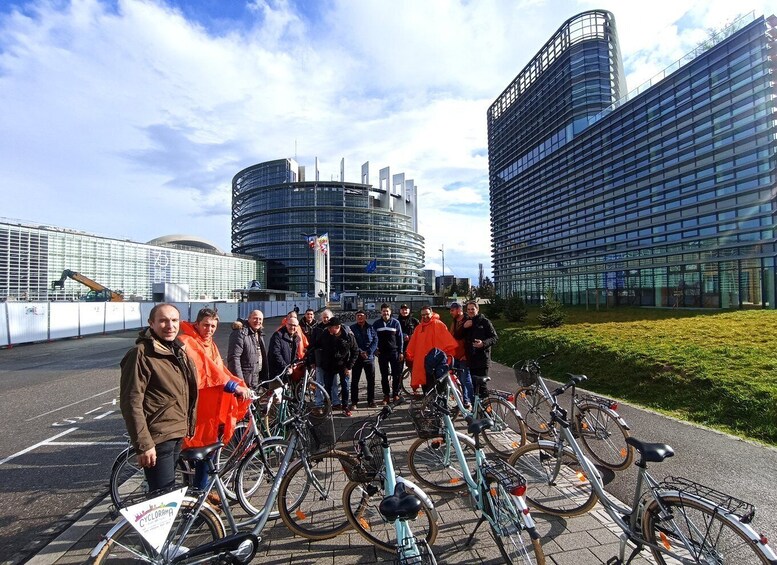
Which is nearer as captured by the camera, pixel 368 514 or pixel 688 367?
pixel 368 514

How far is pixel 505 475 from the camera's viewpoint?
2.75 metres

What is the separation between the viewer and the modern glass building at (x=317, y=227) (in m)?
104

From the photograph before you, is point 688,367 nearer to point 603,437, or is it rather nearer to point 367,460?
point 603,437

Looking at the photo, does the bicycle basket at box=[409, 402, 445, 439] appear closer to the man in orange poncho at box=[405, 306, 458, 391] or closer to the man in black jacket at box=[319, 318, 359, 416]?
the man in orange poncho at box=[405, 306, 458, 391]

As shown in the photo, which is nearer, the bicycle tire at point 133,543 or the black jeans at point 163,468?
the bicycle tire at point 133,543

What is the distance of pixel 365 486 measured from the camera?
9.96 ft

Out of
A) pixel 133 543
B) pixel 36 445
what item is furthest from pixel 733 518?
pixel 36 445

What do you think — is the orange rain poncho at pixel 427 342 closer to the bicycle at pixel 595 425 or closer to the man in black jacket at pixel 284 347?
the bicycle at pixel 595 425

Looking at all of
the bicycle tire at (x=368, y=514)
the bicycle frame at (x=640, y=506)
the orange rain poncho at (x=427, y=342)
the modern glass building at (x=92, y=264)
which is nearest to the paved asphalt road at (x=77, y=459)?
the bicycle frame at (x=640, y=506)

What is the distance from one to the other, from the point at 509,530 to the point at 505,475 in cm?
35

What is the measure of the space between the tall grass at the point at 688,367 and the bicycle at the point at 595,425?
7.92 feet

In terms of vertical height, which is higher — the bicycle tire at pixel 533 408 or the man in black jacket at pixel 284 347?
the man in black jacket at pixel 284 347

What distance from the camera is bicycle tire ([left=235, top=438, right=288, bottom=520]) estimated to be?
350 centimetres

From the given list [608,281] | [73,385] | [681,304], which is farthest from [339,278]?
[73,385]
